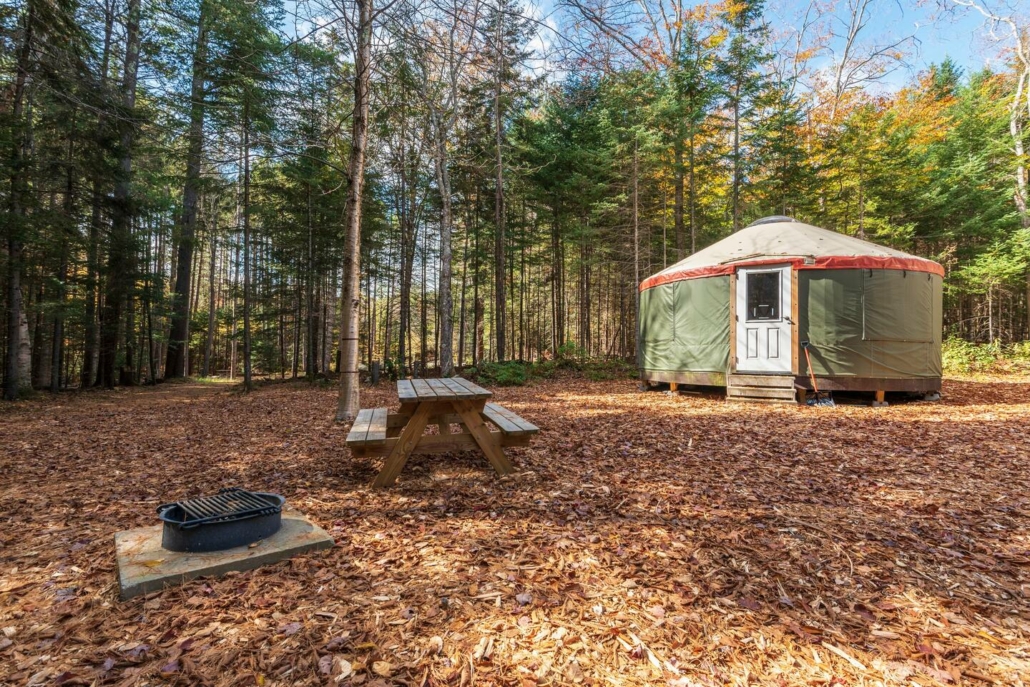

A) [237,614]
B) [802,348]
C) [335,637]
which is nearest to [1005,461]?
[802,348]

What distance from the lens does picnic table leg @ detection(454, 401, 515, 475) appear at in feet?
11.4

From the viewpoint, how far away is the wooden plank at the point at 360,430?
302cm

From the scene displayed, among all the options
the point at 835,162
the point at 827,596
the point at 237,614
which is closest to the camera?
the point at 237,614

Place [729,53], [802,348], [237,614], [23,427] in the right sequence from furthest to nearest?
[729,53] → [802,348] → [23,427] → [237,614]

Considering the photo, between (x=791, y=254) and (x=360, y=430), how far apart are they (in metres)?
7.75

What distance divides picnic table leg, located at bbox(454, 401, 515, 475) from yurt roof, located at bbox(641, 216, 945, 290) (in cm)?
647

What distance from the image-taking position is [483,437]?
3529mm

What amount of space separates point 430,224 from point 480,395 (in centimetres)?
1676

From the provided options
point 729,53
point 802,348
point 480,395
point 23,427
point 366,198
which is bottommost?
point 23,427

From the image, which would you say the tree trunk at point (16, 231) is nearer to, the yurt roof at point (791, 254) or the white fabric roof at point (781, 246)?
the yurt roof at point (791, 254)

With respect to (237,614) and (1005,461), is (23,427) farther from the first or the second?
(1005,461)

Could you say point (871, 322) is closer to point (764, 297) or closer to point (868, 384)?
point (868, 384)

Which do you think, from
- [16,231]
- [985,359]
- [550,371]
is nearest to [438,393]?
[16,231]

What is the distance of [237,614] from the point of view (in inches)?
69.9
